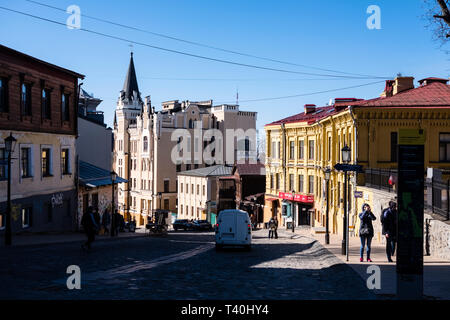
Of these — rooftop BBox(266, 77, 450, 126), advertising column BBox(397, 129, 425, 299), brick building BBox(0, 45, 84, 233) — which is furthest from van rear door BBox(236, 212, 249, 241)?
rooftop BBox(266, 77, 450, 126)

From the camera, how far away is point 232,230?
22156 mm

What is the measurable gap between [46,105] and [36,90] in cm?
160

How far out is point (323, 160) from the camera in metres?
43.8

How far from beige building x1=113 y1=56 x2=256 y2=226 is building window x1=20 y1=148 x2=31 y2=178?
189 feet

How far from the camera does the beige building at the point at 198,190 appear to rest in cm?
7575

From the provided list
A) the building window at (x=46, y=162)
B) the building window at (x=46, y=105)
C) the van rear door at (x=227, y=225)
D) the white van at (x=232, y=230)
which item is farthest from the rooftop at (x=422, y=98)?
the building window at (x=46, y=162)

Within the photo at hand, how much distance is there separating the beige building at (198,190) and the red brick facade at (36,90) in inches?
1748

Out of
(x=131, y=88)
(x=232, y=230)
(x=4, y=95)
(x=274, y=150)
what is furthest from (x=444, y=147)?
(x=131, y=88)

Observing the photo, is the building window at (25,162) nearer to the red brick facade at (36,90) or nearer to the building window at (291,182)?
the red brick facade at (36,90)
